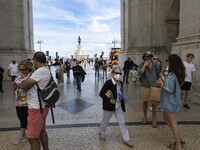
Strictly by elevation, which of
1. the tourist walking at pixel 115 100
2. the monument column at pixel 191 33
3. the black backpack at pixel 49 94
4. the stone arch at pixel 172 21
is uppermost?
the stone arch at pixel 172 21

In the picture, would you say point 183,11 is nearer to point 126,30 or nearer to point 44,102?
point 44,102

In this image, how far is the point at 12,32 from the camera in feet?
62.1

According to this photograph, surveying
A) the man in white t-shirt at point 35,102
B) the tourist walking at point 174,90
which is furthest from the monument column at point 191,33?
the man in white t-shirt at point 35,102

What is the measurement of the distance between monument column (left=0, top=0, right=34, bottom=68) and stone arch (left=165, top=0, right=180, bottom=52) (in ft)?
33.3

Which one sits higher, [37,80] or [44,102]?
[37,80]

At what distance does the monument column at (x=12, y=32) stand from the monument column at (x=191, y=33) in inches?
457

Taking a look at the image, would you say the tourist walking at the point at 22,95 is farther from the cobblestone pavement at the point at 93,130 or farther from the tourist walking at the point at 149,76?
the tourist walking at the point at 149,76

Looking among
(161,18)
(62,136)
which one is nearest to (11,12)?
(161,18)

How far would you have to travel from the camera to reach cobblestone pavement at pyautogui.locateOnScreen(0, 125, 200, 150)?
5.36m

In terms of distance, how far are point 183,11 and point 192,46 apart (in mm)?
1829

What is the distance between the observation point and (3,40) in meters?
18.6

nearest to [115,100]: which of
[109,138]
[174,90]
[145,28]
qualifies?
[109,138]

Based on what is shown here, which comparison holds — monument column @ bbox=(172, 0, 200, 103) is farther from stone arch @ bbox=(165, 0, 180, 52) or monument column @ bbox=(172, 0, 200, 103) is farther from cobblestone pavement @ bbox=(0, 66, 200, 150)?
stone arch @ bbox=(165, 0, 180, 52)

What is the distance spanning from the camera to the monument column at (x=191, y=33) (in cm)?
991
